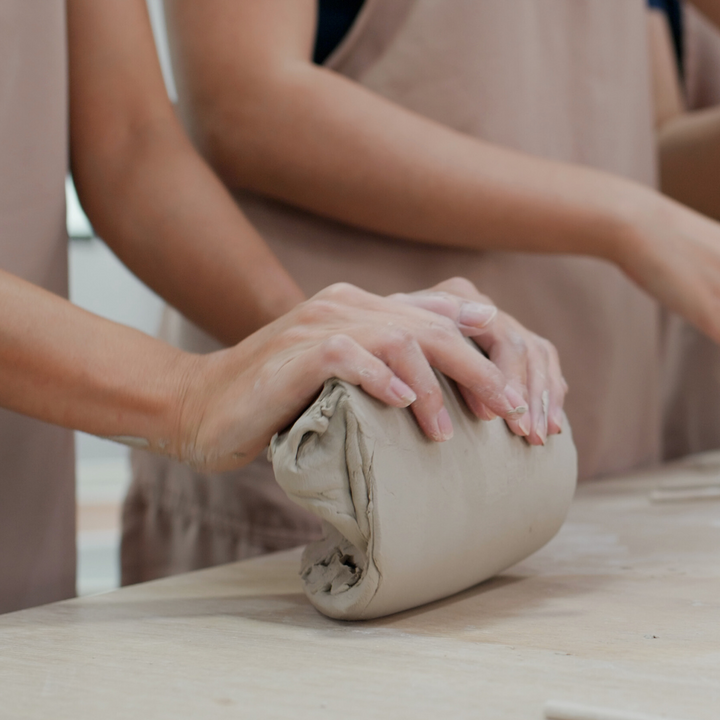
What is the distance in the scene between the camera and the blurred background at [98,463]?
228 cm

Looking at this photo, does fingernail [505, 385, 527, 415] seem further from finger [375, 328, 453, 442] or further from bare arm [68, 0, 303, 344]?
bare arm [68, 0, 303, 344]

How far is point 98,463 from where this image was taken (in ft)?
9.59

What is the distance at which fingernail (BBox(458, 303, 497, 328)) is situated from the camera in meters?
0.56

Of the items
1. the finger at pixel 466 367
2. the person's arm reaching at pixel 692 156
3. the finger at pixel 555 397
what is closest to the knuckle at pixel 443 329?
the finger at pixel 466 367

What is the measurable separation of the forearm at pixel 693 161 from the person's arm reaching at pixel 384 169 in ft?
1.88

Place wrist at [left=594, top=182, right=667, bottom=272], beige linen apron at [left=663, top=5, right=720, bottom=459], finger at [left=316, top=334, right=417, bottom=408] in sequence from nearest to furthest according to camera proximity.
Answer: finger at [left=316, top=334, right=417, bottom=408]
wrist at [left=594, top=182, right=667, bottom=272]
beige linen apron at [left=663, top=5, right=720, bottom=459]

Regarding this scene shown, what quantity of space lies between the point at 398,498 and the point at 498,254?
64cm

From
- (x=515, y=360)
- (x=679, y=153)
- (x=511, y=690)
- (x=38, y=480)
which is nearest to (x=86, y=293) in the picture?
(x=679, y=153)

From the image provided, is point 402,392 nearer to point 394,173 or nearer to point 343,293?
point 343,293

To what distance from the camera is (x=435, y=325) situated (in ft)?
1.66

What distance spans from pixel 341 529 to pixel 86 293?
2461 mm

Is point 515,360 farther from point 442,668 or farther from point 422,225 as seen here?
point 422,225

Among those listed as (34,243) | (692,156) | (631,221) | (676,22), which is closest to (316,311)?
(34,243)

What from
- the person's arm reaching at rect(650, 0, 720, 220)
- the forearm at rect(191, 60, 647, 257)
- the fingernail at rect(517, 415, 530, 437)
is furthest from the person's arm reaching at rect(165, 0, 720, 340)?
the person's arm reaching at rect(650, 0, 720, 220)
